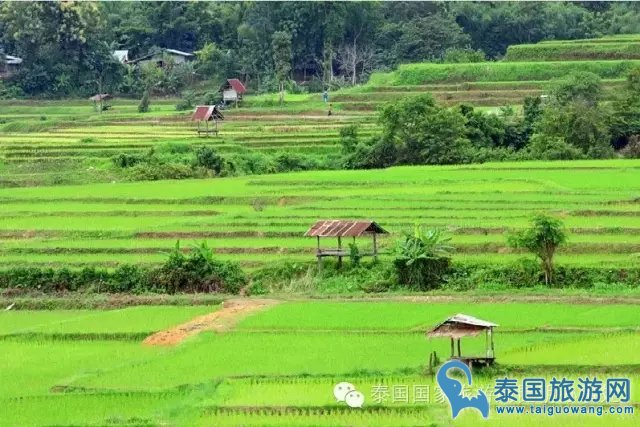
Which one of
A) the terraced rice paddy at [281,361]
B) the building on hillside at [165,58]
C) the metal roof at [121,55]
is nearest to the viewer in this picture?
the terraced rice paddy at [281,361]

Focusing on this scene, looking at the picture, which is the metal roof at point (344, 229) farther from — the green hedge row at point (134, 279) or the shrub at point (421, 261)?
the green hedge row at point (134, 279)

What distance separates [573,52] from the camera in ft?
151

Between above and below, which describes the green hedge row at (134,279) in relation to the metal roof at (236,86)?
below

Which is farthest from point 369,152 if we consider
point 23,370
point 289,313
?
point 23,370

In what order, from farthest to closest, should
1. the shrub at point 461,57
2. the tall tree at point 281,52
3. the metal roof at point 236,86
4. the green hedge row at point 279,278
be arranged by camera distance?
the tall tree at point 281,52, the shrub at point 461,57, the metal roof at point 236,86, the green hedge row at point 279,278

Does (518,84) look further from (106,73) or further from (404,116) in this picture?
(106,73)

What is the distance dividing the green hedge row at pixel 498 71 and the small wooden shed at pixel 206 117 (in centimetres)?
777

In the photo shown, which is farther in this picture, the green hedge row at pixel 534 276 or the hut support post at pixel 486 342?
the green hedge row at pixel 534 276

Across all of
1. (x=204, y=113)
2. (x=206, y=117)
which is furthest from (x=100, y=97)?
(x=206, y=117)

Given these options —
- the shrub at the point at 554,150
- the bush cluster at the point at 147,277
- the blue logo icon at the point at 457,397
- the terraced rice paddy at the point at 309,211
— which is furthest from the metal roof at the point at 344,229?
the shrub at the point at 554,150

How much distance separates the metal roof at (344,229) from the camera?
20281 millimetres

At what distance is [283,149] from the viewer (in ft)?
119

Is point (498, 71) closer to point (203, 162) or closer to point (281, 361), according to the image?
point (203, 162)

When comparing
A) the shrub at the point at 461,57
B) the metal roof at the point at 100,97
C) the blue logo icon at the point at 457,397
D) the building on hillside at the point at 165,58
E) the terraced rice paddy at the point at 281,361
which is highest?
the building on hillside at the point at 165,58
